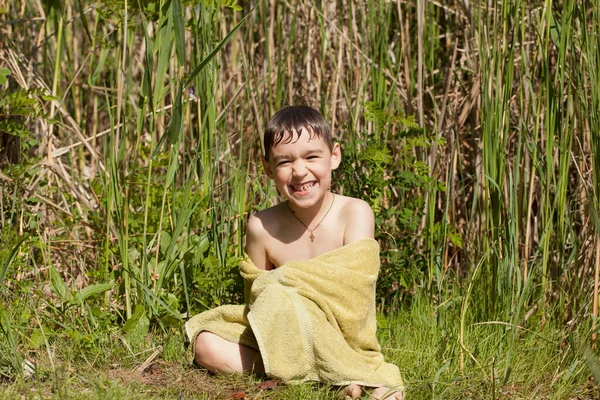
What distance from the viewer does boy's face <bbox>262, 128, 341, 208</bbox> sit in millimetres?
2357

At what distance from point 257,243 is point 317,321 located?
384mm

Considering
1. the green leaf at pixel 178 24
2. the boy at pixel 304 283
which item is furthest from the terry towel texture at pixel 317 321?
the green leaf at pixel 178 24

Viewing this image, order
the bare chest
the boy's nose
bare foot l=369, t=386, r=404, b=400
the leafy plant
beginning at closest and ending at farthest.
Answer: bare foot l=369, t=386, r=404, b=400 → the boy's nose → the bare chest → the leafy plant

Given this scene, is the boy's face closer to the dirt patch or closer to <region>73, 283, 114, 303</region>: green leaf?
the dirt patch

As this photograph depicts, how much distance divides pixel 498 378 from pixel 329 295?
531 millimetres

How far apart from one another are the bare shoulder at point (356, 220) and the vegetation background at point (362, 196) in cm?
32

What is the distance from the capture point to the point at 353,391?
221 cm

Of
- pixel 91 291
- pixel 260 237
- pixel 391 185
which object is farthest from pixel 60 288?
pixel 391 185

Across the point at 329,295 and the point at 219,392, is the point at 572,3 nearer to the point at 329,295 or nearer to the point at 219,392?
the point at 329,295

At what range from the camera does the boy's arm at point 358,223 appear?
2.43 meters

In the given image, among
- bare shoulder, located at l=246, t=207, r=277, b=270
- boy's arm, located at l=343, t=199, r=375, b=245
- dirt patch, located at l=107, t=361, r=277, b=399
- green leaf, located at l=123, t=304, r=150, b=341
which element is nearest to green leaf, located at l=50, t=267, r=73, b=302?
green leaf, located at l=123, t=304, r=150, b=341

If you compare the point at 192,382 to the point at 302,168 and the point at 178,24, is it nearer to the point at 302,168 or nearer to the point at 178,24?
the point at 302,168

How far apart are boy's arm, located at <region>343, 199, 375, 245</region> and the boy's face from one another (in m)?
0.12

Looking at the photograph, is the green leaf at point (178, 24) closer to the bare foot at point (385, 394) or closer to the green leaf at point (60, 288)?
the green leaf at point (60, 288)
